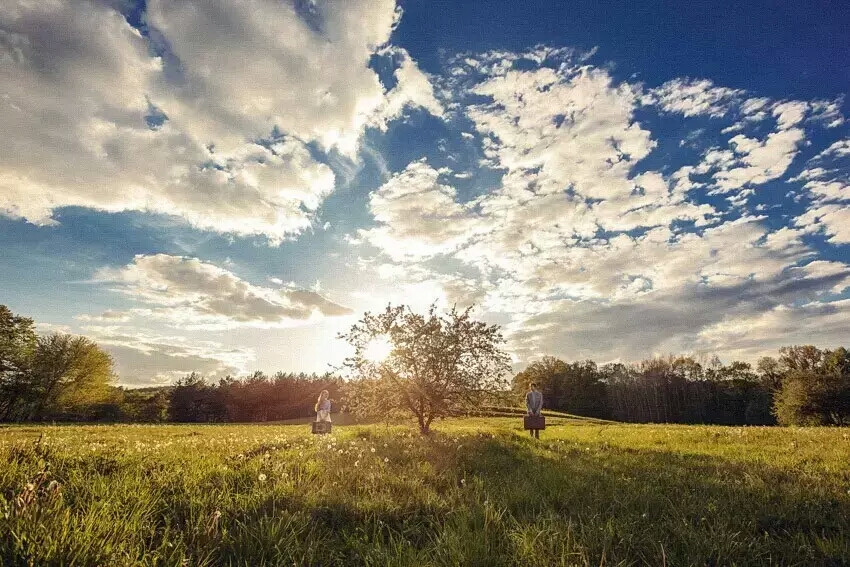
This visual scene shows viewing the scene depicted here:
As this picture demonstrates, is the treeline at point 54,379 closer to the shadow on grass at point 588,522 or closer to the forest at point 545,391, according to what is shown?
the forest at point 545,391

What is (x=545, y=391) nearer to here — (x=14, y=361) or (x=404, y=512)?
(x=14, y=361)

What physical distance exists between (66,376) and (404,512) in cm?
9339

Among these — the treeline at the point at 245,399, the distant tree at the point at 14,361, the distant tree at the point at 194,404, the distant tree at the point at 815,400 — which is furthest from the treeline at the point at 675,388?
the distant tree at the point at 14,361

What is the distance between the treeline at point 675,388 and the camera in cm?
10124

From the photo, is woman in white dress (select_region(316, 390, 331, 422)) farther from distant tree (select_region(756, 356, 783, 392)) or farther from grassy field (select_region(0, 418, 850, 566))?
distant tree (select_region(756, 356, 783, 392))

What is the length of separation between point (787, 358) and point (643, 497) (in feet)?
448

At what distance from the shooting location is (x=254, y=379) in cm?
11156

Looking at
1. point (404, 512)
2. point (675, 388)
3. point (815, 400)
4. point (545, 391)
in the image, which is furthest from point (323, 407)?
point (675, 388)

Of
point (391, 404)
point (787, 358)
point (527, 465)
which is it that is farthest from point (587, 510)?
point (787, 358)

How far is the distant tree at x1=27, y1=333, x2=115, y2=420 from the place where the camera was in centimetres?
7169

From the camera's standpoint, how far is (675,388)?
115m

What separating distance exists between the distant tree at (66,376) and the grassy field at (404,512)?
8508cm

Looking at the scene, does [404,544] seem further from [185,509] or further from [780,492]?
[780,492]

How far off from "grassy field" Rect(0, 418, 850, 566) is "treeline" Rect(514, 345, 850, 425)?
89040 millimetres
